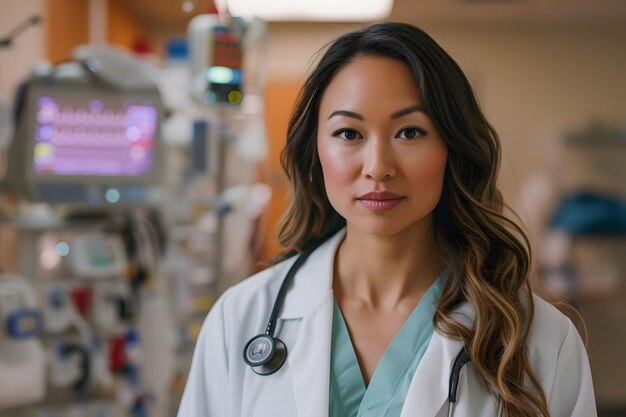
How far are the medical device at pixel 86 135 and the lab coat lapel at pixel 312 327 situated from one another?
1877 mm

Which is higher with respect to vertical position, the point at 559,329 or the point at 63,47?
the point at 63,47

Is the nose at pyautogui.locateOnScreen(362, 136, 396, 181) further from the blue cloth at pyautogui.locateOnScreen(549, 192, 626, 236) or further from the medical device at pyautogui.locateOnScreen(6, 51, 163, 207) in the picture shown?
the blue cloth at pyautogui.locateOnScreen(549, 192, 626, 236)

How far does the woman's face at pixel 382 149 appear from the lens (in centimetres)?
120

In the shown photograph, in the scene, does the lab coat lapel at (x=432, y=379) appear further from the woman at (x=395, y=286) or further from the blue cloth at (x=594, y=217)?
the blue cloth at (x=594, y=217)

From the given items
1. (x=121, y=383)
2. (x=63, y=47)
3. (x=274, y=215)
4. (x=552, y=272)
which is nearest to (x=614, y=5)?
(x=552, y=272)

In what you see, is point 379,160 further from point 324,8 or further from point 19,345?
point 324,8

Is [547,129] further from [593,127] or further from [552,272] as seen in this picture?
[552,272]

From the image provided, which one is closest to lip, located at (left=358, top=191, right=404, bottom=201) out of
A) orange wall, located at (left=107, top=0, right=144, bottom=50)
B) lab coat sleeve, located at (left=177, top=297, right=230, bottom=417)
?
lab coat sleeve, located at (left=177, top=297, right=230, bottom=417)

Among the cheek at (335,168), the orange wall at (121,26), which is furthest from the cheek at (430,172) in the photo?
the orange wall at (121,26)

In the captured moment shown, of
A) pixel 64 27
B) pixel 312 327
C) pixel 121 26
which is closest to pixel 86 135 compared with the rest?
pixel 64 27

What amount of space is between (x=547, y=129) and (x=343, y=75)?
243 inches

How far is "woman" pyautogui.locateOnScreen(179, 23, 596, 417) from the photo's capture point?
121cm

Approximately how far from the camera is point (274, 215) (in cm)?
676

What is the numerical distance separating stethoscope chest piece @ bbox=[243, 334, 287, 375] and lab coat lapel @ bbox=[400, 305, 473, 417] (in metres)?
0.22
